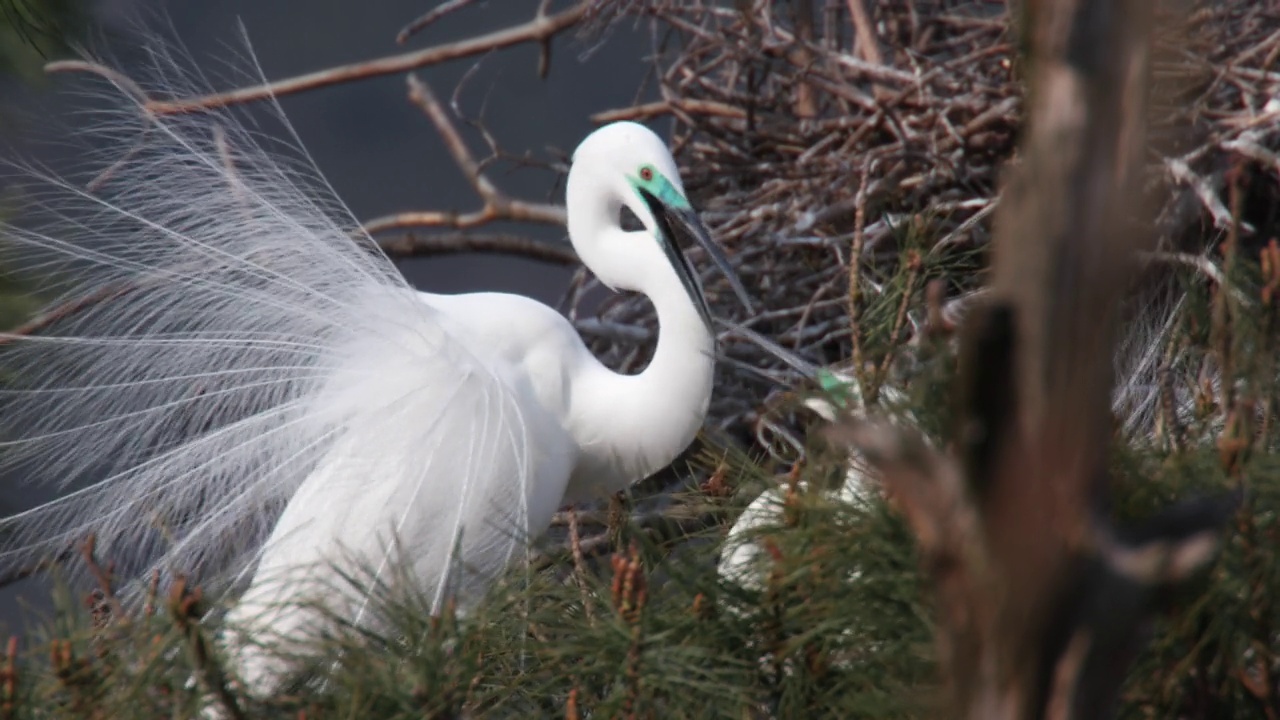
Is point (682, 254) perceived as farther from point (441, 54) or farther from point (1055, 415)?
point (1055, 415)

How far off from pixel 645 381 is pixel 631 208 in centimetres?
23

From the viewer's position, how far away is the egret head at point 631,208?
1.80 m

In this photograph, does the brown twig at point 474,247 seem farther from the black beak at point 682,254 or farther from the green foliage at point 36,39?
the black beak at point 682,254

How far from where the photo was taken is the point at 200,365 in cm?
173

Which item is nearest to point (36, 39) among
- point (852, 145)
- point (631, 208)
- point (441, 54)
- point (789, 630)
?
point (441, 54)

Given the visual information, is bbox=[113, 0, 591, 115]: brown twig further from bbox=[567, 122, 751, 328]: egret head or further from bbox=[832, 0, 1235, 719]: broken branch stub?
bbox=[832, 0, 1235, 719]: broken branch stub

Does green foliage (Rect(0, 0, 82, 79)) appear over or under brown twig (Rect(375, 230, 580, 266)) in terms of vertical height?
over

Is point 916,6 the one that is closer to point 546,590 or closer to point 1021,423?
point 546,590

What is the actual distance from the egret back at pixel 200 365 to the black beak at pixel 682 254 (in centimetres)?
27

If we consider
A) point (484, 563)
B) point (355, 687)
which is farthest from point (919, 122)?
point (355, 687)

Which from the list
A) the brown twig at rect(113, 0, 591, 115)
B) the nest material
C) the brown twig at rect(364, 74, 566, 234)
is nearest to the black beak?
the nest material

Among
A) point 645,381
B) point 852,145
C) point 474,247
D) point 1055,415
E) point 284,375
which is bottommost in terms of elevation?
point 1055,415

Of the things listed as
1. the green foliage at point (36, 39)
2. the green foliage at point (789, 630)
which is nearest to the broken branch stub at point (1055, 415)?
the green foliage at point (789, 630)

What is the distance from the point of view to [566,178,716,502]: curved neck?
1.81 metres
